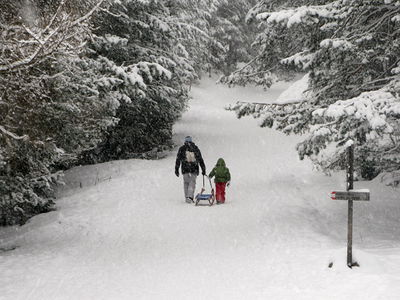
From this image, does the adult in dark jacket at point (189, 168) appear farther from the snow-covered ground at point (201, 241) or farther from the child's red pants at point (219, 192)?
the child's red pants at point (219, 192)

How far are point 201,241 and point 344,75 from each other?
5.21m

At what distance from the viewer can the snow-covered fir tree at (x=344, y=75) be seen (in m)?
8.78

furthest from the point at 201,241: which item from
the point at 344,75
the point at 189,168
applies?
the point at 344,75

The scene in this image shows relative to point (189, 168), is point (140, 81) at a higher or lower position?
higher

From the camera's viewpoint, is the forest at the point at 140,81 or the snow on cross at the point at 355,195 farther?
the forest at the point at 140,81

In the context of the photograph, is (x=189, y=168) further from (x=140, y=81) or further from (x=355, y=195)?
(x=355, y=195)

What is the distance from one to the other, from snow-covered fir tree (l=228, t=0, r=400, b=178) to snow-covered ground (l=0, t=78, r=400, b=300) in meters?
1.84

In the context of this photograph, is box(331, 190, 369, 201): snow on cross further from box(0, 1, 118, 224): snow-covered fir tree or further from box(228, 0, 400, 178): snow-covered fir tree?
box(0, 1, 118, 224): snow-covered fir tree

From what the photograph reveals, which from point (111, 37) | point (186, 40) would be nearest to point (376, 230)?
point (111, 37)

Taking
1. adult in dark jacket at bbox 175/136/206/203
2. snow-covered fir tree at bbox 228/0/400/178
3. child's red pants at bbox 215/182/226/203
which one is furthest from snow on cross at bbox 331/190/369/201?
adult in dark jacket at bbox 175/136/206/203

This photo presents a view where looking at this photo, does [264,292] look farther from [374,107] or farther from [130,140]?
[130,140]

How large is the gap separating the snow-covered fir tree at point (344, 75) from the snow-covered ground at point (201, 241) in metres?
1.84

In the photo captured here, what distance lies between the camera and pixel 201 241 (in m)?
9.84

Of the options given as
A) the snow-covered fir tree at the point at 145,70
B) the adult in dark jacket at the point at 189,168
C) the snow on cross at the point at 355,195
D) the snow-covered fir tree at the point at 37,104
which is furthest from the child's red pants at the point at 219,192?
the snow on cross at the point at 355,195
